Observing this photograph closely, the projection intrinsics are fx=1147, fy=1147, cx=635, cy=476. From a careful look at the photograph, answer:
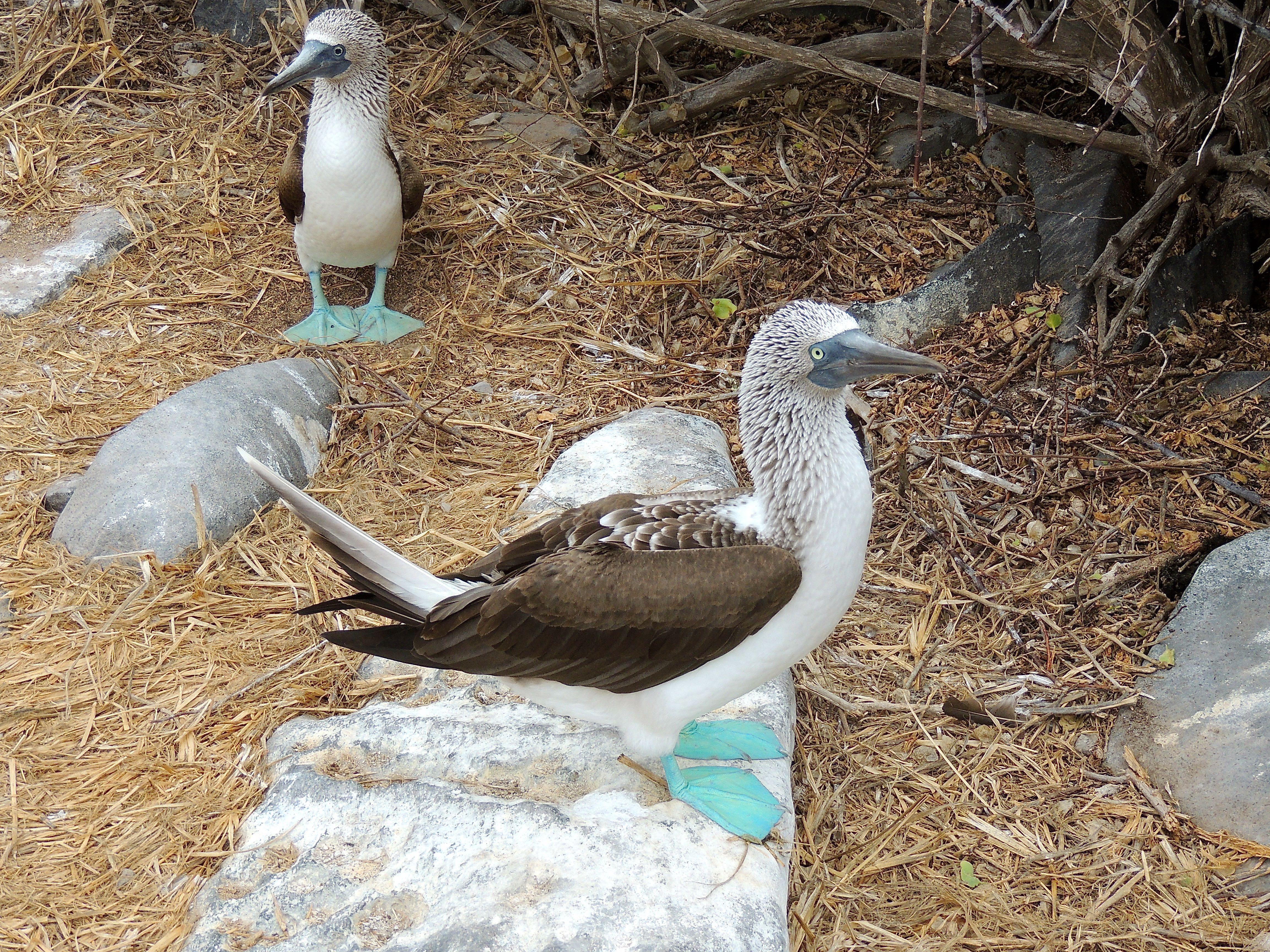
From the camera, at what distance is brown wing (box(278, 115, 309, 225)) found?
198 inches

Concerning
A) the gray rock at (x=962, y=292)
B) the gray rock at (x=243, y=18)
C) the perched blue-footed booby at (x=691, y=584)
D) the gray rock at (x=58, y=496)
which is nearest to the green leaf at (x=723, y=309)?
the gray rock at (x=962, y=292)

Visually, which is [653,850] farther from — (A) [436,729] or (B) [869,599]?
(B) [869,599]

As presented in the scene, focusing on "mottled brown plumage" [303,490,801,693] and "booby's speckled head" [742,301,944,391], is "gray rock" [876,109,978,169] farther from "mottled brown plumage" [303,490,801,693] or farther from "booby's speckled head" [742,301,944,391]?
"mottled brown plumage" [303,490,801,693]

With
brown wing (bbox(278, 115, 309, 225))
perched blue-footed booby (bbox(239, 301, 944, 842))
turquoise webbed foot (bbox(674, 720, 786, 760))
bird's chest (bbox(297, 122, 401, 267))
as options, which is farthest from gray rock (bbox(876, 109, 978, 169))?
turquoise webbed foot (bbox(674, 720, 786, 760))

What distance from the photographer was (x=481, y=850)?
2.60m

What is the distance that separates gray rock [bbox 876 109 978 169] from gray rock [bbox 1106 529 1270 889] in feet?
8.34

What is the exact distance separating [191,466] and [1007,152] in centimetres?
381

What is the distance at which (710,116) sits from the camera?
19.5 feet

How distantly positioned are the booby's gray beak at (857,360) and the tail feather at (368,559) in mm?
1072

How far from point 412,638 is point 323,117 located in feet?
9.85

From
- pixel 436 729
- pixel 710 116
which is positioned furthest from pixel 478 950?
pixel 710 116

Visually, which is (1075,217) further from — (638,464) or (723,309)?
(638,464)

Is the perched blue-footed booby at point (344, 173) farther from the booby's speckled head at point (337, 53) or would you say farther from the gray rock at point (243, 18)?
the gray rock at point (243, 18)

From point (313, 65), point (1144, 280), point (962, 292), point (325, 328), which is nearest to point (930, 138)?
point (962, 292)
